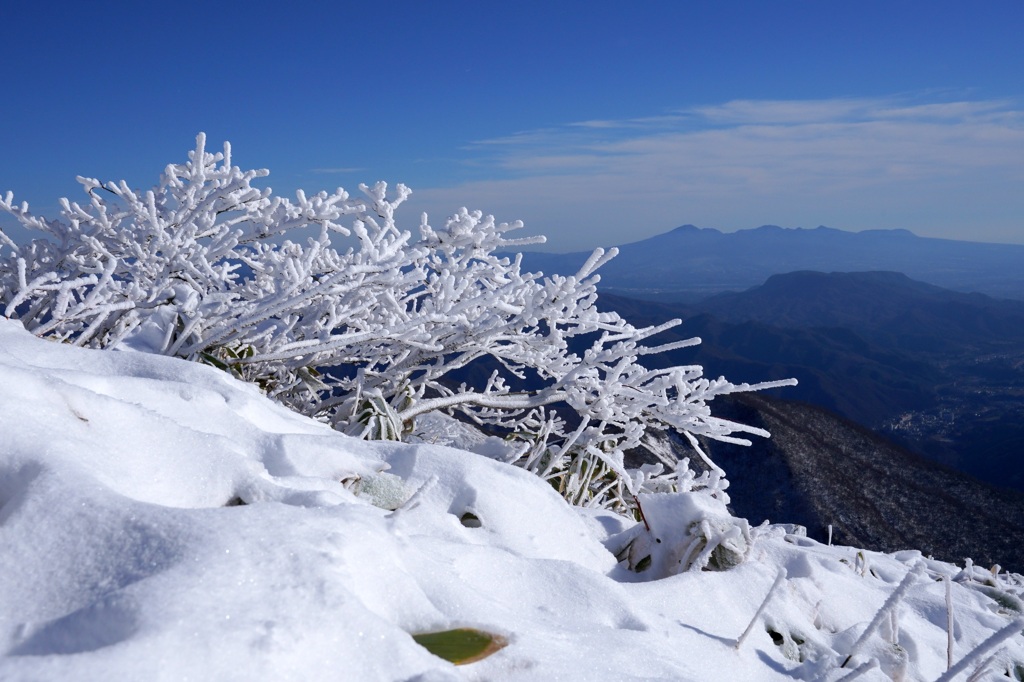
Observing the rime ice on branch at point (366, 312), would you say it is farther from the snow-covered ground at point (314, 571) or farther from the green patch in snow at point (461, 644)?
the green patch in snow at point (461, 644)

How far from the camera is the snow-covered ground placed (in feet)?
3.05

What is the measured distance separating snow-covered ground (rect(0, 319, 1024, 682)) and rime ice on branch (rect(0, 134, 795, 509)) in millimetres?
603

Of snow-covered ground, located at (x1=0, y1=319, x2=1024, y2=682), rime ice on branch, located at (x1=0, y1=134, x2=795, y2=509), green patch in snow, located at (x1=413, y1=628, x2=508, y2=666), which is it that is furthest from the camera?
rime ice on branch, located at (x1=0, y1=134, x2=795, y2=509)

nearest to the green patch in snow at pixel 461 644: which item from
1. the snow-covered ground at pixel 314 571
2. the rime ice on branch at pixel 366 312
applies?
the snow-covered ground at pixel 314 571

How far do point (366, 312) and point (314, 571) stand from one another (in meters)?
2.47

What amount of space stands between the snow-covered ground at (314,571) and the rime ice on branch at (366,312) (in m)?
0.60

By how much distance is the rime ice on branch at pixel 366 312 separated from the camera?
290 cm

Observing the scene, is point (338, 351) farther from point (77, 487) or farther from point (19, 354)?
point (77, 487)

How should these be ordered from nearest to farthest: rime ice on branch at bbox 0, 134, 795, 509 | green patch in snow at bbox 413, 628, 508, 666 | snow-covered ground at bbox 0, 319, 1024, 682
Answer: snow-covered ground at bbox 0, 319, 1024, 682
green patch in snow at bbox 413, 628, 508, 666
rime ice on branch at bbox 0, 134, 795, 509

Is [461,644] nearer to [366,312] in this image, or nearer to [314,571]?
[314,571]

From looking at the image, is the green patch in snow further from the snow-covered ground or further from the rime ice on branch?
the rime ice on branch

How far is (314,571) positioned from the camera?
1048 millimetres

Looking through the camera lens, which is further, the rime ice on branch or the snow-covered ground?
the rime ice on branch

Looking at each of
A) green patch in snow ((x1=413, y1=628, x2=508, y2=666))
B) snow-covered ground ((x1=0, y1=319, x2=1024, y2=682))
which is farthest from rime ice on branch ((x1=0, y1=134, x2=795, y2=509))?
green patch in snow ((x1=413, y1=628, x2=508, y2=666))
